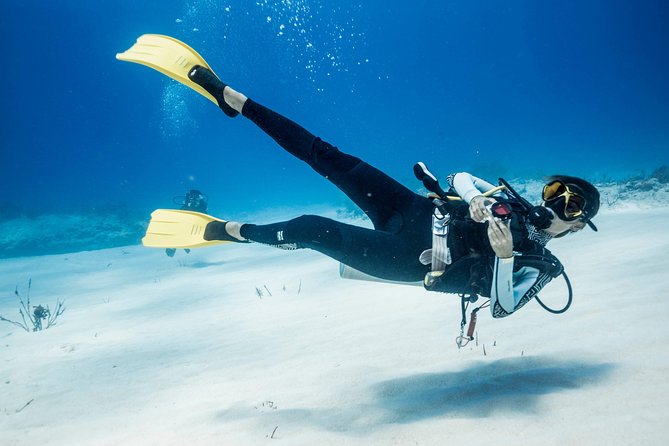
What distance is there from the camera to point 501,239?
7.79 feet

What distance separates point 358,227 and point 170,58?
3296 mm

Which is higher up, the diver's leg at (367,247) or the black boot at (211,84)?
the black boot at (211,84)

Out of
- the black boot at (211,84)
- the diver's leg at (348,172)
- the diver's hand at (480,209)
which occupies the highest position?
the black boot at (211,84)

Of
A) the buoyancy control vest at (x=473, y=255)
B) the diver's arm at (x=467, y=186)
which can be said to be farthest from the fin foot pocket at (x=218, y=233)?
the diver's arm at (x=467, y=186)

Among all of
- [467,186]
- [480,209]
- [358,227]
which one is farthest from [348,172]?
[480,209]

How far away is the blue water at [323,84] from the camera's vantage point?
6900 centimetres

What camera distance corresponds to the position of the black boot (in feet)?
12.5

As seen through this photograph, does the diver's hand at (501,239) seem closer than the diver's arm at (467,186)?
Yes

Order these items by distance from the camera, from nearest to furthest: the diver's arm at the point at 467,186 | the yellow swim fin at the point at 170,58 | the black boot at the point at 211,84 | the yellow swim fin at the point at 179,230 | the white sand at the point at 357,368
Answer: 1. the white sand at the point at 357,368
2. the diver's arm at the point at 467,186
3. the black boot at the point at 211,84
4. the yellow swim fin at the point at 179,230
5. the yellow swim fin at the point at 170,58

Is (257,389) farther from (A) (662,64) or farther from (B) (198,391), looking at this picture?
(A) (662,64)

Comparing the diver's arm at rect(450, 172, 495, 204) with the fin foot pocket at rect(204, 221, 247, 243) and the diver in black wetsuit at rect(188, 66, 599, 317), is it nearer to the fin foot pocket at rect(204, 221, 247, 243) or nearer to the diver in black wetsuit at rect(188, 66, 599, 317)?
the diver in black wetsuit at rect(188, 66, 599, 317)

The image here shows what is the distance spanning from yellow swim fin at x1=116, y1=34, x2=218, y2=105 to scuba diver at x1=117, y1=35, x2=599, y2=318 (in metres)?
0.07

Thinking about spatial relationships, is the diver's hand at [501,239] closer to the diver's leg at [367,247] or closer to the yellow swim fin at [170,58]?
the diver's leg at [367,247]

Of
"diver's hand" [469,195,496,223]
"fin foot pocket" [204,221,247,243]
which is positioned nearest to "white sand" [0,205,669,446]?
"diver's hand" [469,195,496,223]
